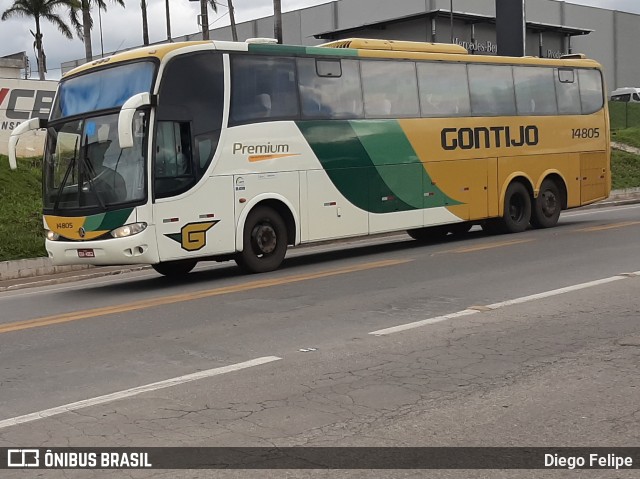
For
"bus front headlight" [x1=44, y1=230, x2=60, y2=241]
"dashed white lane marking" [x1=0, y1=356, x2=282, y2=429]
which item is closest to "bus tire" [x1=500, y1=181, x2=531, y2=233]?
"bus front headlight" [x1=44, y1=230, x2=60, y2=241]

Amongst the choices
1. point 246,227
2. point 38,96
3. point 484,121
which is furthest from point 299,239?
point 38,96

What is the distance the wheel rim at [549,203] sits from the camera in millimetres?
19844

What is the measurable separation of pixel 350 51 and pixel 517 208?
18.4 ft

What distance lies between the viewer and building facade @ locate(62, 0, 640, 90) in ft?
203

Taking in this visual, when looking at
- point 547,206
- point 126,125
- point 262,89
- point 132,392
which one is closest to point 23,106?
point 262,89

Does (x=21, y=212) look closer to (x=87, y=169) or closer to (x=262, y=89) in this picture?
(x=87, y=169)

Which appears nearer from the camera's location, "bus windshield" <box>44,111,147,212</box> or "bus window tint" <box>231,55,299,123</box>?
"bus windshield" <box>44,111,147,212</box>

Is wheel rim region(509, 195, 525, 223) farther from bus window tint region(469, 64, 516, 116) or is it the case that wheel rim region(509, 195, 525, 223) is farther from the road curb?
the road curb

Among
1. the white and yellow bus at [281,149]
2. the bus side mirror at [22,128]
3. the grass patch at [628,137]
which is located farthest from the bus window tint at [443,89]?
the grass patch at [628,137]

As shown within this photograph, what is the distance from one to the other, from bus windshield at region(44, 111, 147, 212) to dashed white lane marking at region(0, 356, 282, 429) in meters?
5.84

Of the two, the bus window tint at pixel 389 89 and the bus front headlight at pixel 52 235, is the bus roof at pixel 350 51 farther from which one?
the bus front headlight at pixel 52 235

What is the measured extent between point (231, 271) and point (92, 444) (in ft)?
31.5

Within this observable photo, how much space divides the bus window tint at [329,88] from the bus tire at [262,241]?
1.85 meters

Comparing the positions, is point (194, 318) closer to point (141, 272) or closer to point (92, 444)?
point (92, 444)
